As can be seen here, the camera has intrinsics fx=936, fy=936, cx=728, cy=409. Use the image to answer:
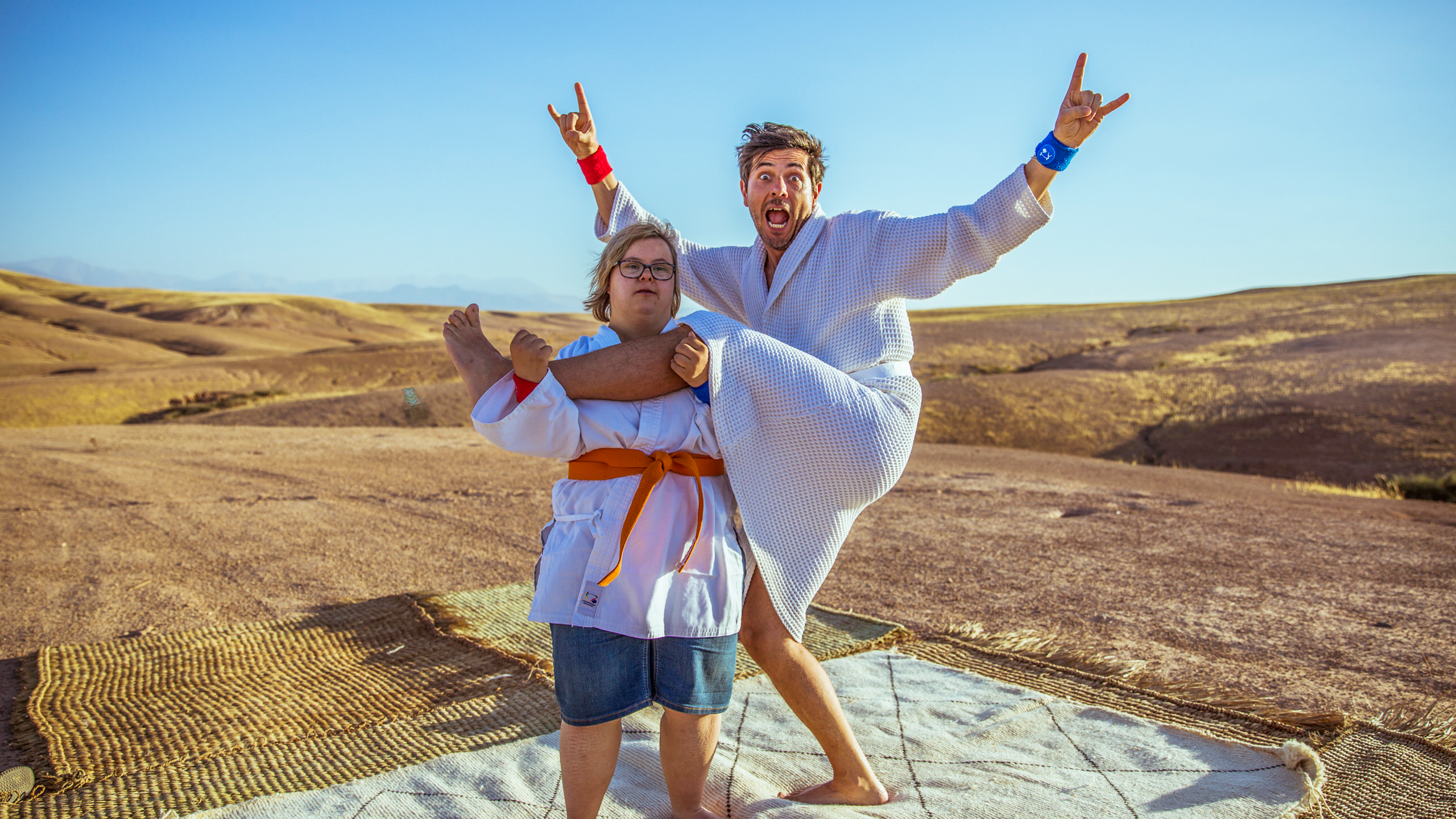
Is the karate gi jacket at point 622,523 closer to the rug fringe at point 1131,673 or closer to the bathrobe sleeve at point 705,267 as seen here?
the bathrobe sleeve at point 705,267

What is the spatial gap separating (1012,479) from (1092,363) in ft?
48.5

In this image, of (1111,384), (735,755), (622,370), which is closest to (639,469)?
(622,370)

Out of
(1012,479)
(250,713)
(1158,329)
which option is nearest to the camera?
(250,713)

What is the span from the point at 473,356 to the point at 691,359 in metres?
0.58

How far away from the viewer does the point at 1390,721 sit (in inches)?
133

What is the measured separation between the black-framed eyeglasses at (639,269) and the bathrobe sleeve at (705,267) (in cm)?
54

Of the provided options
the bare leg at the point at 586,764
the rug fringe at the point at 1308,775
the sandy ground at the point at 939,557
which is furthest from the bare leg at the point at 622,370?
the sandy ground at the point at 939,557

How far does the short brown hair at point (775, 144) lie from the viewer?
297 centimetres

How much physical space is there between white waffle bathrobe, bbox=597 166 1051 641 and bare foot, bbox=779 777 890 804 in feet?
1.72

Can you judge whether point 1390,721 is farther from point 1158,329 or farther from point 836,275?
point 1158,329

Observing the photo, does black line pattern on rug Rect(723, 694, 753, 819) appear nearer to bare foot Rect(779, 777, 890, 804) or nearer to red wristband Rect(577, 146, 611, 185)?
bare foot Rect(779, 777, 890, 804)

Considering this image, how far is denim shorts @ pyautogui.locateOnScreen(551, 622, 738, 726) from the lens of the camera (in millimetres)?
2420

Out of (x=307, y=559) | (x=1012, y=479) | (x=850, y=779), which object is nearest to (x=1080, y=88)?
(x=850, y=779)

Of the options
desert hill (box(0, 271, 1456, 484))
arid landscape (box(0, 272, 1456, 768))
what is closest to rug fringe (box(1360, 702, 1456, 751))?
arid landscape (box(0, 272, 1456, 768))
